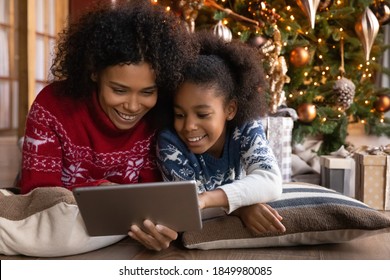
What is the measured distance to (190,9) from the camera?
8.82ft

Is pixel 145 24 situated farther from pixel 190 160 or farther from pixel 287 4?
pixel 287 4

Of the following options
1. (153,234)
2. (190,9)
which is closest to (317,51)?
(190,9)

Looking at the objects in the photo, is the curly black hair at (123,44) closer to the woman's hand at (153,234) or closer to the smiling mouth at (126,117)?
the smiling mouth at (126,117)

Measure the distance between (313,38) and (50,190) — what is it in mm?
1955

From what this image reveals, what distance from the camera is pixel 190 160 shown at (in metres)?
1.56

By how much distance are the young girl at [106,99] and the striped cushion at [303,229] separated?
14 cm

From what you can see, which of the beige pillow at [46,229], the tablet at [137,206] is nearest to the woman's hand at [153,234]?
the tablet at [137,206]

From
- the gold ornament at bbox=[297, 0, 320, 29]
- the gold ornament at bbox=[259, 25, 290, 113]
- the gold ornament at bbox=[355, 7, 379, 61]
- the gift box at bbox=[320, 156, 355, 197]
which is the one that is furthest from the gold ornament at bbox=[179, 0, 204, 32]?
the gift box at bbox=[320, 156, 355, 197]

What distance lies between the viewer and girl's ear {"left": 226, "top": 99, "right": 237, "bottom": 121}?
1559 mm

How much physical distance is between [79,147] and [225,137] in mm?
387

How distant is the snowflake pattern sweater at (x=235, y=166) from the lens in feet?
4.51

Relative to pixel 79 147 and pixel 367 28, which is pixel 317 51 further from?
pixel 79 147
